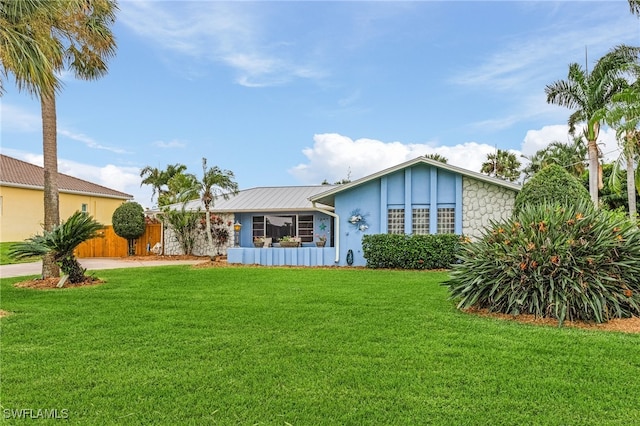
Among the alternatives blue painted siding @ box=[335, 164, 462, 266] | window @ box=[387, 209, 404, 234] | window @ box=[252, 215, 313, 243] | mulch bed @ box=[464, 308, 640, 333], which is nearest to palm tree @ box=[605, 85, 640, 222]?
blue painted siding @ box=[335, 164, 462, 266]

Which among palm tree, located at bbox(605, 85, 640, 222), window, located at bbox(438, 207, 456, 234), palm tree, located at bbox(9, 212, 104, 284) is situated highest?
palm tree, located at bbox(605, 85, 640, 222)

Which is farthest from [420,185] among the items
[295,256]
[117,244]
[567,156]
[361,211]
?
[567,156]

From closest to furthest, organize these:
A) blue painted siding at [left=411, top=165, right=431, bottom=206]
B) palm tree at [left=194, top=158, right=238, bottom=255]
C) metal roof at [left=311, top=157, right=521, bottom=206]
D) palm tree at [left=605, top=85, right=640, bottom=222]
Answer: palm tree at [left=605, top=85, right=640, bottom=222]
metal roof at [left=311, top=157, right=521, bottom=206]
blue painted siding at [left=411, top=165, right=431, bottom=206]
palm tree at [left=194, top=158, right=238, bottom=255]

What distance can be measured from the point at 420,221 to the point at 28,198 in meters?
22.7

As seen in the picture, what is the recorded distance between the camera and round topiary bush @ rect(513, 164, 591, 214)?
40.8 ft

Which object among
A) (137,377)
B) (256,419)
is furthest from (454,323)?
(137,377)

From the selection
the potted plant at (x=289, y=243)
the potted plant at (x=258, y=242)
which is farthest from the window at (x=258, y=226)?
the potted plant at (x=289, y=243)

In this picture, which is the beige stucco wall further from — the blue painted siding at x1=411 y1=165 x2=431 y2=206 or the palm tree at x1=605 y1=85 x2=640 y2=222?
the palm tree at x1=605 y1=85 x2=640 y2=222

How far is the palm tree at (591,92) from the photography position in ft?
63.9

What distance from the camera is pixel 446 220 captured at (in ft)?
52.5

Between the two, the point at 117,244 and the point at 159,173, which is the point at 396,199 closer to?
the point at 117,244

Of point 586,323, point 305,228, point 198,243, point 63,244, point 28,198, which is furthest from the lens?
point 28,198

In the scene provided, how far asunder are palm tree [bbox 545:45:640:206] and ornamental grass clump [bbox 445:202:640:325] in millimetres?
14087

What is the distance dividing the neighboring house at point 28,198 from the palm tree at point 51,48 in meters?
12.8
